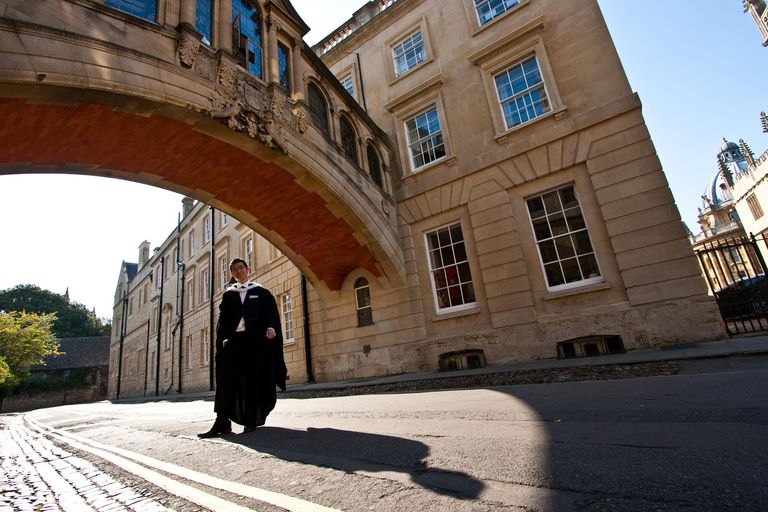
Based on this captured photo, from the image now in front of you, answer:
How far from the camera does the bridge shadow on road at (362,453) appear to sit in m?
1.75

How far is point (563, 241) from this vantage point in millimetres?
9586

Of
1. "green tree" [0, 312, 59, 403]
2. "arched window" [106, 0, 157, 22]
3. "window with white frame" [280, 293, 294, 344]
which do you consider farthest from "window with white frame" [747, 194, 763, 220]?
"green tree" [0, 312, 59, 403]

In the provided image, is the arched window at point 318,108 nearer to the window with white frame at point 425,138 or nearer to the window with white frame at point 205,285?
the window with white frame at point 425,138

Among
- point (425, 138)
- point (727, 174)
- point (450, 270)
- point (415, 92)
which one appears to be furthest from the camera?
point (727, 174)

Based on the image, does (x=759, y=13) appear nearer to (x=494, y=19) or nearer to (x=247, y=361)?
(x=494, y=19)

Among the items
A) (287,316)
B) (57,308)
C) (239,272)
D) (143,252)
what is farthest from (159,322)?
(57,308)

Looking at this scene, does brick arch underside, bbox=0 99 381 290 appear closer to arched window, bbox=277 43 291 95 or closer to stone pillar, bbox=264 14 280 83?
stone pillar, bbox=264 14 280 83

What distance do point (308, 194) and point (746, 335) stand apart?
398 inches

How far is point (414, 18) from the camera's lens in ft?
44.7

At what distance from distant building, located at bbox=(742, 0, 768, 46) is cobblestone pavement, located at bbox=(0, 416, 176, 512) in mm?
70817

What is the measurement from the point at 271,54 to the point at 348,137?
11.0 ft

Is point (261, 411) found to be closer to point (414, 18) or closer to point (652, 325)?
point (652, 325)

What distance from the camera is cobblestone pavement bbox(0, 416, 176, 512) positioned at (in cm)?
192

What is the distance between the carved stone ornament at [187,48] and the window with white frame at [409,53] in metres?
8.38
